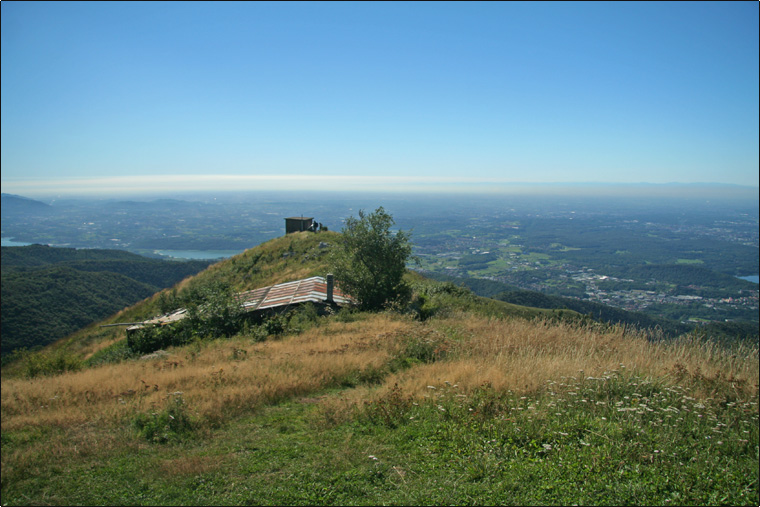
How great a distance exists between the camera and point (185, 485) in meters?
3.61

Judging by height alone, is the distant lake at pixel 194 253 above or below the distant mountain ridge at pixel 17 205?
below

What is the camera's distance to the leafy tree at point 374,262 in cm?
1466

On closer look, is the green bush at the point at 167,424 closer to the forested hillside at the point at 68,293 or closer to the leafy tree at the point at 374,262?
the leafy tree at the point at 374,262

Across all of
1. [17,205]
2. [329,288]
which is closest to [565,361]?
[329,288]

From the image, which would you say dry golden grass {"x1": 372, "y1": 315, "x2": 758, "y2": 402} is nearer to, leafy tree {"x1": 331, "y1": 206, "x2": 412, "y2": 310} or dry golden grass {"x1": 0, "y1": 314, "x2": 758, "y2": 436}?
dry golden grass {"x1": 0, "y1": 314, "x2": 758, "y2": 436}

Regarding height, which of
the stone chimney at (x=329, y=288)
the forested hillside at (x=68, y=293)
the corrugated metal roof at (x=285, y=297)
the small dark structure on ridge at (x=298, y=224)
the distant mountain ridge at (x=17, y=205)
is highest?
the distant mountain ridge at (x=17, y=205)

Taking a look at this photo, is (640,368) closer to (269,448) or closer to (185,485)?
(269,448)

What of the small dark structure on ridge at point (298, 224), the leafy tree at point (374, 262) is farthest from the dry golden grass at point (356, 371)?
the small dark structure on ridge at point (298, 224)

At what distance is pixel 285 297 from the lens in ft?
50.0

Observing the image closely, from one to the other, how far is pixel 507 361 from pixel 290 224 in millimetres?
31554

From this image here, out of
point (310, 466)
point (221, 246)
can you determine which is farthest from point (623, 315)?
point (221, 246)

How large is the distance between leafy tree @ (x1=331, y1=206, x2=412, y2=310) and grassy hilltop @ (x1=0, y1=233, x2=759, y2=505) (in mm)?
6160

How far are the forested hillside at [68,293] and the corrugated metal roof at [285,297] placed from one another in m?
37.6

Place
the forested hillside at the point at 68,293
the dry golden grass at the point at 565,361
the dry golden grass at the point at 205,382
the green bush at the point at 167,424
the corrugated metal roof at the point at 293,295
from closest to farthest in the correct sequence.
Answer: the green bush at the point at 167,424 < the dry golden grass at the point at 565,361 < the dry golden grass at the point at 205,382 < the corrugated metal roof at the point at 293,295 < the forested hillside at the point at 68,293
